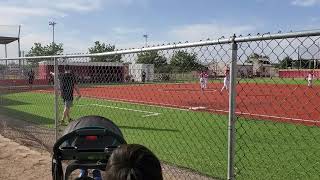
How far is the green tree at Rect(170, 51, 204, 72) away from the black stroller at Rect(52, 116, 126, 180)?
1732 millimetres

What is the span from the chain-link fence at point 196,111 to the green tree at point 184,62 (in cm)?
1

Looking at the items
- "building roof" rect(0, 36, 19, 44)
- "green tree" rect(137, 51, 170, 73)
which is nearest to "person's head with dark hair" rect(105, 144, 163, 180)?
"green tree" rect(137, 51, 170, 73)

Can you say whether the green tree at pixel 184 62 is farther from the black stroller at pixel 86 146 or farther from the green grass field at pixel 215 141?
the green grass field at pixel 215 141

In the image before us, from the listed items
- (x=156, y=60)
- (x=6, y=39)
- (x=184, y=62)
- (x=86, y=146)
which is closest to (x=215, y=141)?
(x=156, y=60)

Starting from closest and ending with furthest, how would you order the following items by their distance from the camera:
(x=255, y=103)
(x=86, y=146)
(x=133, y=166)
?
(x=133, y=166) < (x=86, y=146) < (x=255, y=103)

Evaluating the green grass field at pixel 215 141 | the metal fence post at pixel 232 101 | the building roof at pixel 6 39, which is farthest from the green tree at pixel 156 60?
the building roof at pixel 6 39

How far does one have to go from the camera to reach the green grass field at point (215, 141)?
7.74m

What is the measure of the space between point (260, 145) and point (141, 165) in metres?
7.99

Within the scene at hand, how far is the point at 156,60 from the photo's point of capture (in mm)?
6059

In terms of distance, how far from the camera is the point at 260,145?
9.77 m

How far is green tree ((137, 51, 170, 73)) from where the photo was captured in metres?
5.82

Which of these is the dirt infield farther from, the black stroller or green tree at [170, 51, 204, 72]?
the black stroller

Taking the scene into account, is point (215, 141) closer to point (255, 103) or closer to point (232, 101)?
point (232, 101)

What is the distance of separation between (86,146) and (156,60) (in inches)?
110
